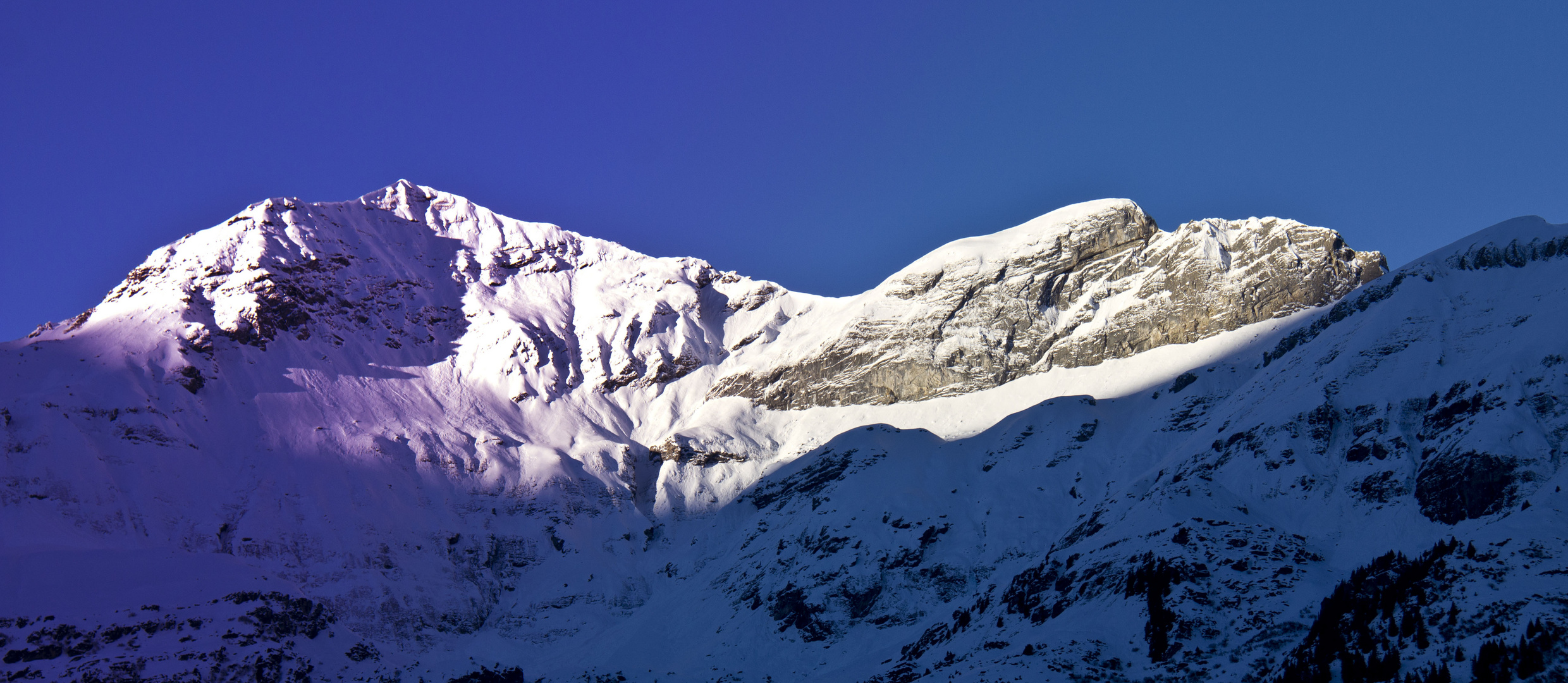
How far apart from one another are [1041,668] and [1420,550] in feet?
106

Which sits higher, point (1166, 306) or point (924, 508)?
point (1166, 306)

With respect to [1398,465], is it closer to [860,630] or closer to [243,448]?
[860,630]

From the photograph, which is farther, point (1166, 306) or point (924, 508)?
point (1166, 306)

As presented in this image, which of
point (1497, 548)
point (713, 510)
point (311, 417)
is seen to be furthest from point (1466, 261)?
point (311, 417)

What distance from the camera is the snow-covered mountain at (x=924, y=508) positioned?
108875 mm

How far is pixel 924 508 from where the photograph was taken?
158m

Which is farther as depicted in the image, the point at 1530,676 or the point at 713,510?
the point at 713,510

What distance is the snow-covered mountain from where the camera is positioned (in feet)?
357

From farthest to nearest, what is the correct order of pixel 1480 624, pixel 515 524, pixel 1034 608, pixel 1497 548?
pixel 515 524 → pixel 1034 608 → pixel 1497 548 → pixel 1480 624

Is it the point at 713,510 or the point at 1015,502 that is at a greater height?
the point at 713,510

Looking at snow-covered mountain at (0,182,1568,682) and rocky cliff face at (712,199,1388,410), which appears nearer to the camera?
snow-covered mountain at (0,182,1568,682)

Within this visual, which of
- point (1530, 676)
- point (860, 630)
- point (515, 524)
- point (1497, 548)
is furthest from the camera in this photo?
point (515, 524)

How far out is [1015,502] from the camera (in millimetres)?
A: 154750

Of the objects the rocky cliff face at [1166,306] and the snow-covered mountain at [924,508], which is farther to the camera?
the rocky cliff face at [1166,306]
